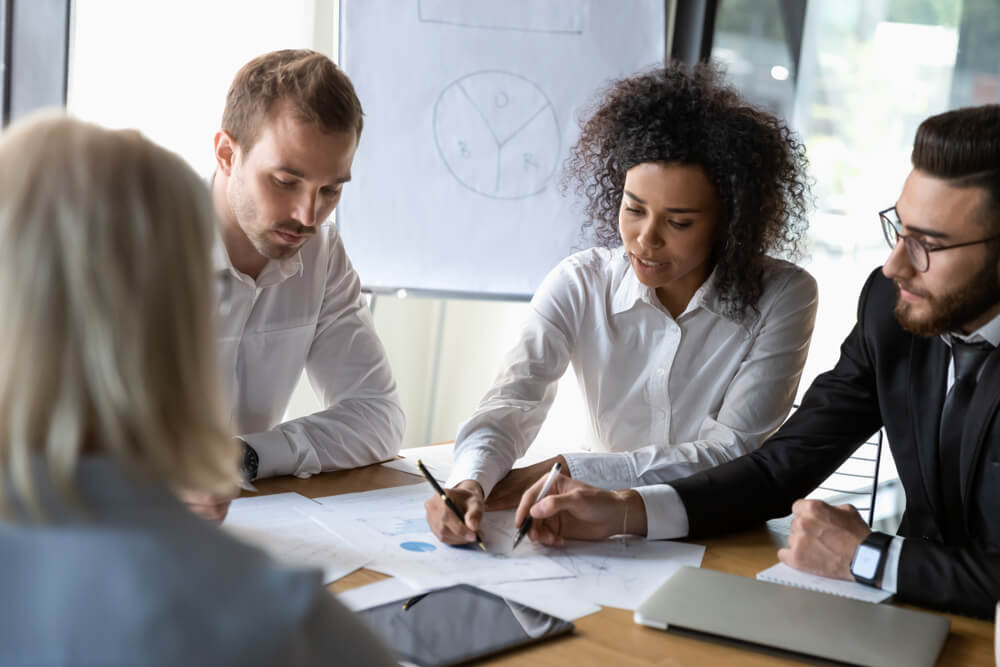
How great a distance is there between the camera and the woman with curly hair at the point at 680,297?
204 cm

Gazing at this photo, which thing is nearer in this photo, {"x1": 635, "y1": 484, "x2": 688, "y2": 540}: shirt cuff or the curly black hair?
{"x1": 635, "y1": 484, "x2": 688, "y2": 540}: shirt cuff

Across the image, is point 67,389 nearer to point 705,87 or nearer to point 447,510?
point 447,510

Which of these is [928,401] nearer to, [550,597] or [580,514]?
[580,514]

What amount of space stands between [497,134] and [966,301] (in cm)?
148

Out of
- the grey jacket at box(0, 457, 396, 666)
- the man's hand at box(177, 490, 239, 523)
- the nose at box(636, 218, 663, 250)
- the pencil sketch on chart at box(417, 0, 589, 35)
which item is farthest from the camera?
the pencil sketch on chart at box(417, 0, 589, 35)

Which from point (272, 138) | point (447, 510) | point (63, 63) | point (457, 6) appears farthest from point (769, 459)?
point (63, 63)

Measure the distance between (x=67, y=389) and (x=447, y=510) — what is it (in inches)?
35.7

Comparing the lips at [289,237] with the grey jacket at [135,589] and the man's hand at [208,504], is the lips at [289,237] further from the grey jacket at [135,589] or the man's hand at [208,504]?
the grey jacket at [135,589]

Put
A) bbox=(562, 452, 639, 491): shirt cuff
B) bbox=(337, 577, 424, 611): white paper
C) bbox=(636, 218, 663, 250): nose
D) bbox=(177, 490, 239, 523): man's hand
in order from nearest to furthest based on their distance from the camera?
bbox=(337, 577, 424, 611): white paper
bbox=(177, 490, 239, 523): man's hand
bbox=(562, 452, 639, 491): shirt cuff
bbox=(636, 218, 663, 250): nose

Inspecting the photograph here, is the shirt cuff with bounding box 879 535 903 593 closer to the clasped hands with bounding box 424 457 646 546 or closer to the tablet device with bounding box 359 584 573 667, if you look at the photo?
the clasped hands with bounding box 424 457 646 546

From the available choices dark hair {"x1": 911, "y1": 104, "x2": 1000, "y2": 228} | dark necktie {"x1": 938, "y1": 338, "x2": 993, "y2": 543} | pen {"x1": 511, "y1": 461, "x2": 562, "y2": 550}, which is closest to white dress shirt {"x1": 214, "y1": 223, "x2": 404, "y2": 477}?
pen {"x1": 511, "y1": 461, "x2": 562, "y2": 550}

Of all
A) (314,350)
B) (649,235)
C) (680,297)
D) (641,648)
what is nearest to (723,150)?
(649,235)

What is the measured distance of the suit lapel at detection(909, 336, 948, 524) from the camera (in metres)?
1.67

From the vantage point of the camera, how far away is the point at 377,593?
1202 millimetres
